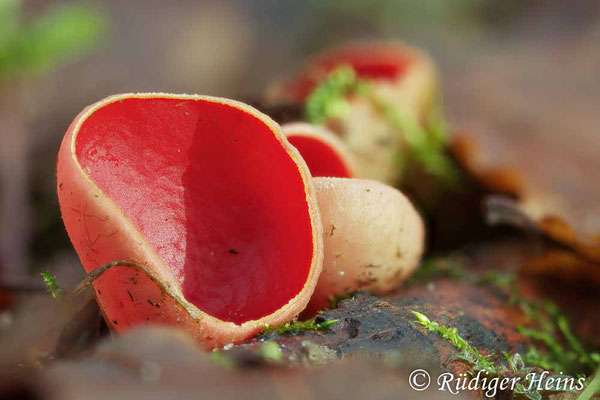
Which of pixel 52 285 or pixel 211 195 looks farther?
pixel 211 195

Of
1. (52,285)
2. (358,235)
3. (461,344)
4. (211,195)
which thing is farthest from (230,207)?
(461,344)

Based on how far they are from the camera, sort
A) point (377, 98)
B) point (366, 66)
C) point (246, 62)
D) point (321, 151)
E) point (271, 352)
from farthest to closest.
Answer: point (246, 62) → point (366, 66) → point (377, 98) → point (321, 151) → point (271, 352)

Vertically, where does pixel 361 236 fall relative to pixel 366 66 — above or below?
below

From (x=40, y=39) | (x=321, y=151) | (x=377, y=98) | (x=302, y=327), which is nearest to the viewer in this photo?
(x=302, y=327)

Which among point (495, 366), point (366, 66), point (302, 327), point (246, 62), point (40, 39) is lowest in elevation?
point (495, 366)

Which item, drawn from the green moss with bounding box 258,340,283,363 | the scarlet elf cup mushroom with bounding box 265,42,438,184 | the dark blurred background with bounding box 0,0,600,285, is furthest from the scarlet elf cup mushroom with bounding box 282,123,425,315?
the dark blurred background with bounding box 0,0,600,285

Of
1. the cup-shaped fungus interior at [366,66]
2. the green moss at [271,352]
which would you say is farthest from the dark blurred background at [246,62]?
the green moss at [271,352]

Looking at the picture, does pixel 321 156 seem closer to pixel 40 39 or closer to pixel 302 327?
pixel 302 327
